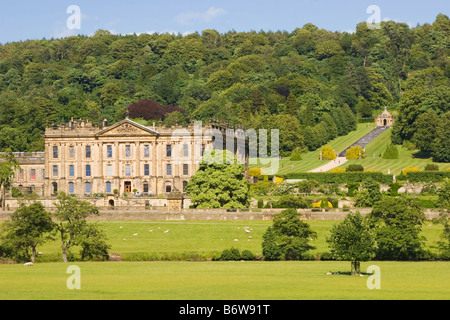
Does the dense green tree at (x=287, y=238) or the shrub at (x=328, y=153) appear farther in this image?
the shrub at (x=328, y=153)

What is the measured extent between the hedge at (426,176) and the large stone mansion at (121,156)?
18.4 meters

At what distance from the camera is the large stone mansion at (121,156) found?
101 metres

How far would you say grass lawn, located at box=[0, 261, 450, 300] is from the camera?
124ft

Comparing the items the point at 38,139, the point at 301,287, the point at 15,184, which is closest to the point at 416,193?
the point at 15,184

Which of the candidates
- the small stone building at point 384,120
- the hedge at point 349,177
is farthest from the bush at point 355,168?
the small stone building at point 384,120

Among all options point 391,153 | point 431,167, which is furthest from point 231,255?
point 391,153

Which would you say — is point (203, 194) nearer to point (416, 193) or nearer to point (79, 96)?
point (416, 193)

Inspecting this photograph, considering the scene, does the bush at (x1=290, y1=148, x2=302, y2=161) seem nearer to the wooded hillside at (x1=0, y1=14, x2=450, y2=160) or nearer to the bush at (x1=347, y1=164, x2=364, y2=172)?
the wooded hillside at (x1=0, y1=14, x2=450, y2=160)

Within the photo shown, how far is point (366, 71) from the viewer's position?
19125 centimetres

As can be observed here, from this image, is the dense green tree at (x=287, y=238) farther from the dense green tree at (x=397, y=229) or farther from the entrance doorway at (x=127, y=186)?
the entrance doorway at (x=127, y=186)

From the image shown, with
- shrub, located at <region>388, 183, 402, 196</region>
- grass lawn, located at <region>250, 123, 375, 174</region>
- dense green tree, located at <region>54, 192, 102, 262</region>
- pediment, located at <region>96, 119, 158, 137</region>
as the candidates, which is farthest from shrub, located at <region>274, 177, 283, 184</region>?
dense green tree, located at <region>54, 192, 102, 262</region>

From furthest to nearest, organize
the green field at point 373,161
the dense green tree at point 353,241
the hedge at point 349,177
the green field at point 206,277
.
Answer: the green field at point 373,161, the hedge at point 349,177, the dense green tree at point 353,241, the green field at point 206,277

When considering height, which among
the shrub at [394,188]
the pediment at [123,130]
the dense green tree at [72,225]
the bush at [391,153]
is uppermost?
the pediment at [123,130]

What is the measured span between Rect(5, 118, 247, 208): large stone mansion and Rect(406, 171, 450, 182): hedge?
18415 mm
